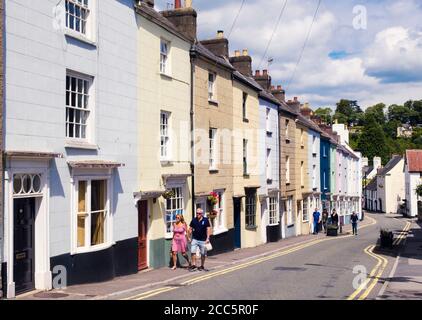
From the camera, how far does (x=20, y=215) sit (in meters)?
11.7

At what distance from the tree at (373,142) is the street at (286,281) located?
100475 mm

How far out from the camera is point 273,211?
33688 millimetres

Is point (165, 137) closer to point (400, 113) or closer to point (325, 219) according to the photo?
point (325, 219)

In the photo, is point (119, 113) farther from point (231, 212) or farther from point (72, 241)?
point (231, 212)

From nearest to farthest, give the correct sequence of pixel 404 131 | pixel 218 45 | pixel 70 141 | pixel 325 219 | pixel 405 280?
pixel 70 141 → pixel 405 280 → pixel 218 45 → pixel 325 219 → pixel 404 131

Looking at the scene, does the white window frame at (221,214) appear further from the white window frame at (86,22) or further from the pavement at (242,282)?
the white window frame at (86,22)

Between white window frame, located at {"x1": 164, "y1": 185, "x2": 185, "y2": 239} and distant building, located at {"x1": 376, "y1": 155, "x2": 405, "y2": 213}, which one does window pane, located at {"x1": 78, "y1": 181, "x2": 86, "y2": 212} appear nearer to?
white window frame, located at {"x1": 164, "y1": 185, "x2": 185, "y2": 239}

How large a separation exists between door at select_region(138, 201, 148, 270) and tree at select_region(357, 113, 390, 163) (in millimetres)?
106703

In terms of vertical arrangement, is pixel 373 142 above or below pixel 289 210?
above

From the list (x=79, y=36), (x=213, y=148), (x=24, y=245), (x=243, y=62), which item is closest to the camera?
(x=24, y=245)

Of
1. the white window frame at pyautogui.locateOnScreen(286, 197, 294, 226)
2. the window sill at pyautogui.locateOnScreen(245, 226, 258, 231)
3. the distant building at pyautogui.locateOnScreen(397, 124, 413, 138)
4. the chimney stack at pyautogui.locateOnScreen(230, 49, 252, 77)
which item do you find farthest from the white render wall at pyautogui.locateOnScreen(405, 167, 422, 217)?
the distant building at pyautogui.locateOnScreen(397, 124, 413, 138)

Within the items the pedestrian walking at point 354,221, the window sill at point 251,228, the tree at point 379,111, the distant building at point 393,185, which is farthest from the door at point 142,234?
the tree at point 379,111

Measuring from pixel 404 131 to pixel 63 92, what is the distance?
164 meters

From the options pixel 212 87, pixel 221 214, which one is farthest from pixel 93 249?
pixel 212 87
